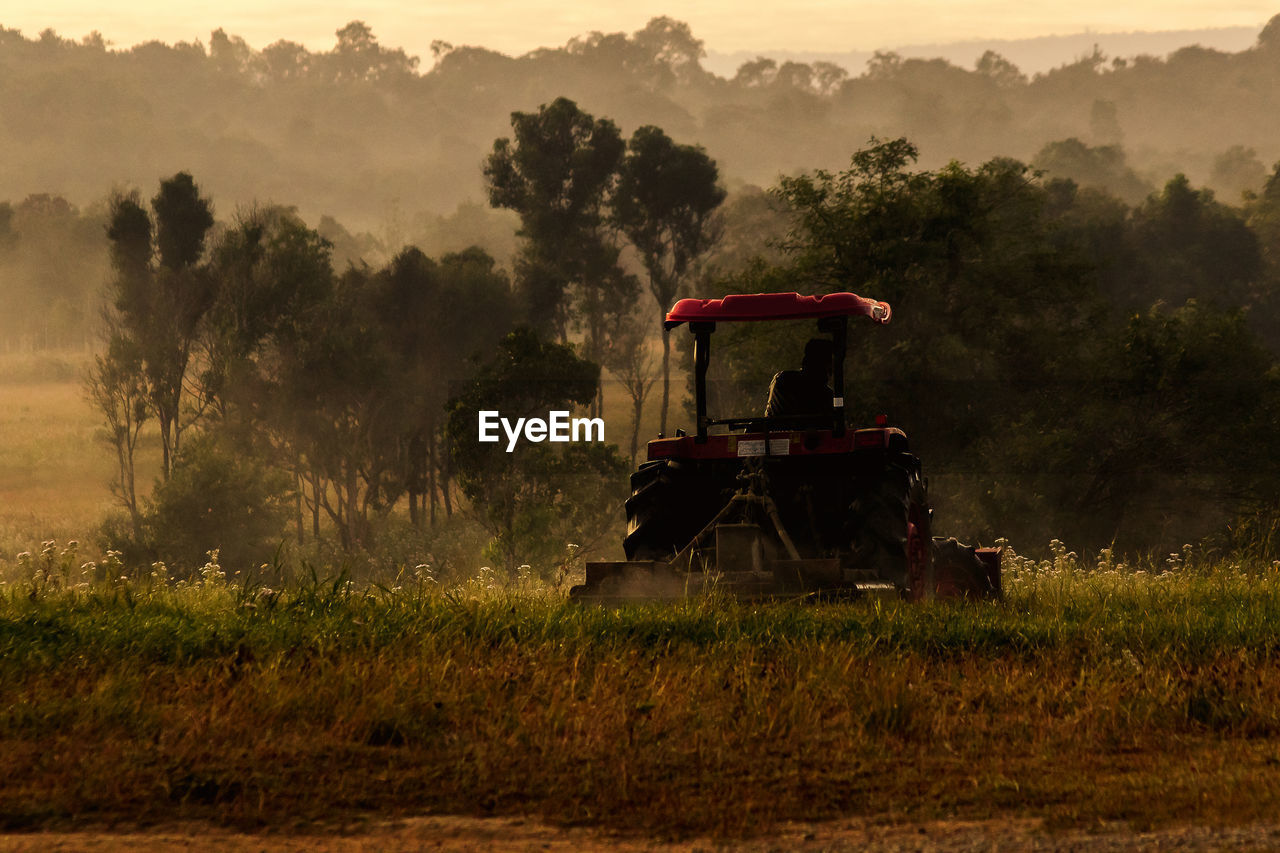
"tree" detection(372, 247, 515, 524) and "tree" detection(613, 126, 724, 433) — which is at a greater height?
"tree" detection(613, 126, 724, 433)

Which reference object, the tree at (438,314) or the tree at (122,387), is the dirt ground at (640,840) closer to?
the tree at (438,314)

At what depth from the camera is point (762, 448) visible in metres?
9.60

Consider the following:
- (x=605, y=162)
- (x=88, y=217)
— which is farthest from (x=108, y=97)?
(x=605, y=162)

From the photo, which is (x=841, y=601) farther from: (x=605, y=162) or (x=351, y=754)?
(x=605, y=162)

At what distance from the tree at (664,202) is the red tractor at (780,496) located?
5335cm

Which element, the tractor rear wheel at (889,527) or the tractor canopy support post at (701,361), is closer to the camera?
the tractor rear wheel at (889,527)

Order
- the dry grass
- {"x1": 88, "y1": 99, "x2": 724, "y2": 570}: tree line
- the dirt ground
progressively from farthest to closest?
1. the dry grass
2. {"x1": 88, "y1": 99, "x2": 724, "y2": 570}: tree line
3. the dirt ground

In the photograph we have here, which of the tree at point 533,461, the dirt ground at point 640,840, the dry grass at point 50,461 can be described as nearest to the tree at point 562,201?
the tree at point 533,461

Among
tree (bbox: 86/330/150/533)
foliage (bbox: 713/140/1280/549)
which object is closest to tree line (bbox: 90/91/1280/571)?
foliage (bbox: 713/140/1280/549)

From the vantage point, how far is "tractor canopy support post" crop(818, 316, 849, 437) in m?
9.65

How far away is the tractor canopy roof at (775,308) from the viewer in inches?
375

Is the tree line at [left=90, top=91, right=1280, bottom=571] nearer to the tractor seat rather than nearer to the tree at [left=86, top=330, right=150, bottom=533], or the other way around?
the tree at [left=86, top=330, right=150, bottom=533]

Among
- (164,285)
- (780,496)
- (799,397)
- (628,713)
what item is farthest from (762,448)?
(164,285)

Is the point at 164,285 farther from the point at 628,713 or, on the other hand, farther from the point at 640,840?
the point at 640,840
